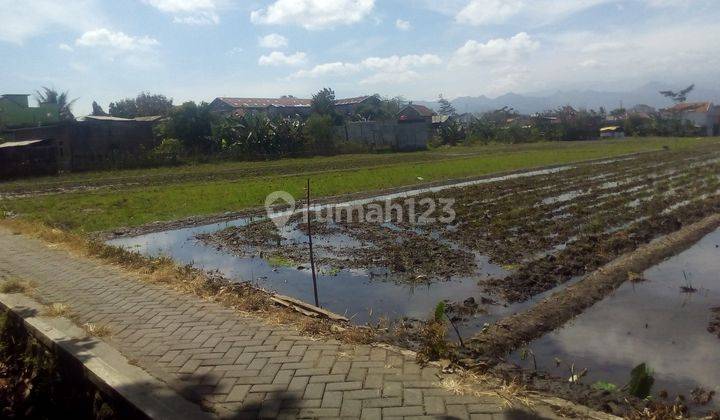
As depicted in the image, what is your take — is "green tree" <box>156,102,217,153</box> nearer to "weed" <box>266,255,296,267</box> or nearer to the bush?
the bush

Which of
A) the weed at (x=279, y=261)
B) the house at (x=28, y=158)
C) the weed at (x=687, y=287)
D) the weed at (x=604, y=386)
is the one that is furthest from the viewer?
the house at (x=28, y=158)

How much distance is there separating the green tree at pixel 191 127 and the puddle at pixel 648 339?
2918 centimetres

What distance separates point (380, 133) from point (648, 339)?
35875 millimetres

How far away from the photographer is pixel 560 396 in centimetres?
373

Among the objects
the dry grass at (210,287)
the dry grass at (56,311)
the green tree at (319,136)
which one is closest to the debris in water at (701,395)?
the dry grass at (210,287)

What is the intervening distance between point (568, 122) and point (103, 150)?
145 ft

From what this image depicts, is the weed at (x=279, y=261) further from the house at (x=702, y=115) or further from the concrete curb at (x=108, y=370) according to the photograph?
the house at (x=702, y=115)

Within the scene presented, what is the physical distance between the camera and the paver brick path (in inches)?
137

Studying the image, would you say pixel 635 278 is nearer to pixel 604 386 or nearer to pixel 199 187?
pixel 604 386

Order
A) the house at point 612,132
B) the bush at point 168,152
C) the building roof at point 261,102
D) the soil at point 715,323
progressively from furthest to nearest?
the house at point 612,132, the building roof at point 261,102, the bush at point 168,152, the soil at point 715,323

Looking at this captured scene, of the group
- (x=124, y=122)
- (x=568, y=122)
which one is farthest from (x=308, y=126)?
(x=568, y=122)

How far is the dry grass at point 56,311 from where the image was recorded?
5.34 m

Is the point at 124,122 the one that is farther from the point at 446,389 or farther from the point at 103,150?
the point at 446,389

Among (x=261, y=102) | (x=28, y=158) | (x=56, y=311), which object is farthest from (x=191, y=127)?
(x=56, y=311)
